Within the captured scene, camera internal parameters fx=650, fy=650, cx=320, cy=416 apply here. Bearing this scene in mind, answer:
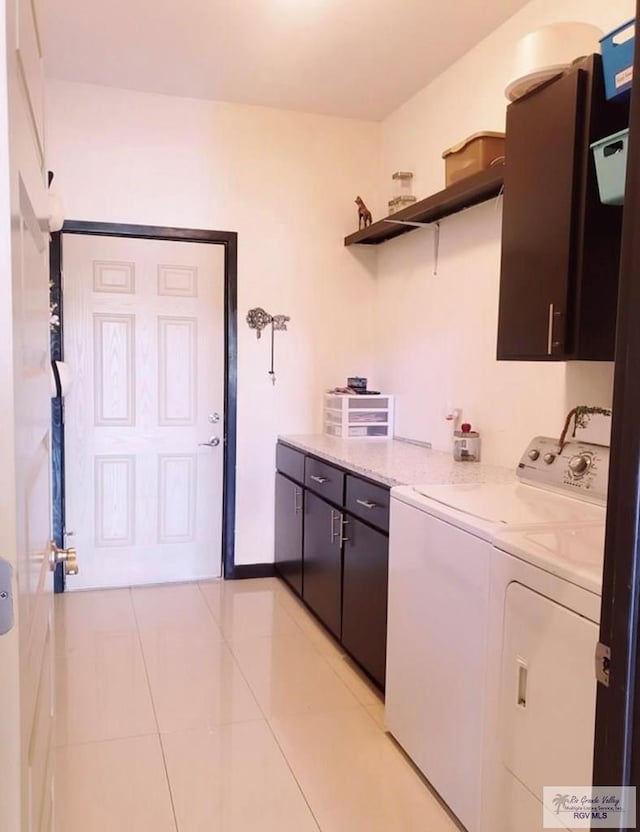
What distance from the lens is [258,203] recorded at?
394cm

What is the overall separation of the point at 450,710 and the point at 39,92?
184 centimetres

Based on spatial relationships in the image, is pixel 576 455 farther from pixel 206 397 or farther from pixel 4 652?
pixel 206 397

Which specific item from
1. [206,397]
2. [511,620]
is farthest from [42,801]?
[206,397]

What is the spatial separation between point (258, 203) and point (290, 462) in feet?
5.18

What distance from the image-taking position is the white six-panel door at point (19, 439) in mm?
718

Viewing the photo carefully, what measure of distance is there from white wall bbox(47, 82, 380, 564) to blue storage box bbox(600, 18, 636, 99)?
91.5 inches

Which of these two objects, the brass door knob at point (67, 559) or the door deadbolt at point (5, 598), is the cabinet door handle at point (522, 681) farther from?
the door deadbolt at point (5, 598)

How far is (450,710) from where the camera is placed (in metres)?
1.88

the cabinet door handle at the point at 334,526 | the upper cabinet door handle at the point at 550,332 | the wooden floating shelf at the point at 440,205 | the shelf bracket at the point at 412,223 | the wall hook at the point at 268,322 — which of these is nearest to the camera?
the upper cabinet door handle at the point at 550,332

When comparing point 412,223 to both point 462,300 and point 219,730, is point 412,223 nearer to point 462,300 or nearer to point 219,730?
point 462,300

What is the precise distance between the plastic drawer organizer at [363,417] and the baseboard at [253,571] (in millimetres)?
965

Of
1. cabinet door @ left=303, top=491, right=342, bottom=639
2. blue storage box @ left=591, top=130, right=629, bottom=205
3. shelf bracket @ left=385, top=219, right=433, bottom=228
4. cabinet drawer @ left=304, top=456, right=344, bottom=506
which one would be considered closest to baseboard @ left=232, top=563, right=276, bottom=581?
cabinet door @ left=303, top=491, right=342, bottom=639

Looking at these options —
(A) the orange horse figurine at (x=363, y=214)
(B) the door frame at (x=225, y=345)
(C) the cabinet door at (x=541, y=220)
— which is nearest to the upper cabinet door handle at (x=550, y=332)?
(C) the cabinet door at (x=541, y=220)

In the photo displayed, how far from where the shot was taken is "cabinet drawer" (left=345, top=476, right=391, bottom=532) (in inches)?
97.7
